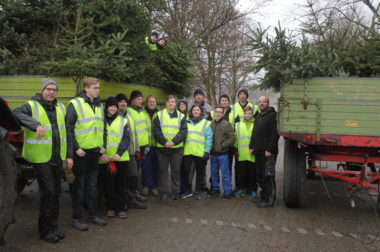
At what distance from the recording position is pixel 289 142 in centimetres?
531

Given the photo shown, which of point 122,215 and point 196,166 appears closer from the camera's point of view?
point 122,215

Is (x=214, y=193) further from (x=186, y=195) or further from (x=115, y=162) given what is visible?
(x=115, y=162)

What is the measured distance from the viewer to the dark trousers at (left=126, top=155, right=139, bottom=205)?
5398mm

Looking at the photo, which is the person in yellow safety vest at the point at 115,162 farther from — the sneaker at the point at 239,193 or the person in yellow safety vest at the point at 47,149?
the sneaker at the point at 239,193

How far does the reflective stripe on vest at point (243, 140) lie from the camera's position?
6.19 m

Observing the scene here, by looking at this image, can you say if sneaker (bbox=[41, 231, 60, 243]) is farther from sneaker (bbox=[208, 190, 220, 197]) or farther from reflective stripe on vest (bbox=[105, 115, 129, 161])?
sneaker (bbox=[208, 190, 220, 197])

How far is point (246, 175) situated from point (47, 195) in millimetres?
3525

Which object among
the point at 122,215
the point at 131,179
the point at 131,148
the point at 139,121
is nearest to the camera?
the point at 122,215

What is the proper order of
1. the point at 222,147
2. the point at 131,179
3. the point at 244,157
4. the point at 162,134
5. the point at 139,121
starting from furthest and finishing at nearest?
the point at 244,157 → the point at 222,147 → the point at 162,134 → the point at 139,121 → the point at 131,179

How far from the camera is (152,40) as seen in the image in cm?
673

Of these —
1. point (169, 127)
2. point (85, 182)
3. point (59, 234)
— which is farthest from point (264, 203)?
point (59, 234)

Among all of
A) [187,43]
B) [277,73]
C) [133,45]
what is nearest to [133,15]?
[133,45]

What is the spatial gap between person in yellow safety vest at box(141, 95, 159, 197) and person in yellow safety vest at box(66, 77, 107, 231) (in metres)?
1.67

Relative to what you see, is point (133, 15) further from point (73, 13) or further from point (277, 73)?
point (277, 73)
